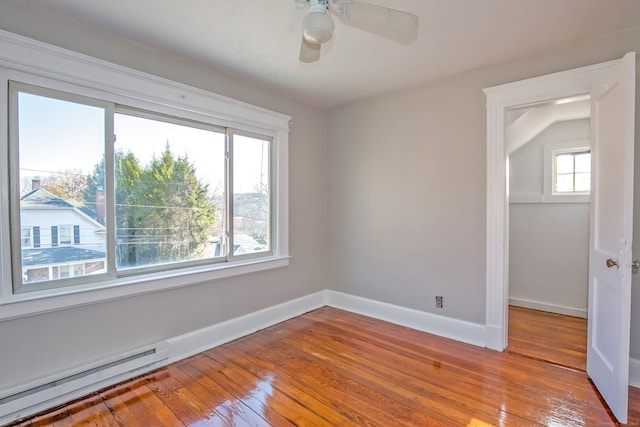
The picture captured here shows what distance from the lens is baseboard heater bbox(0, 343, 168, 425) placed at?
6.10 feet

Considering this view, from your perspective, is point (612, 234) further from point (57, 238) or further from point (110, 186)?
point (57, 238)

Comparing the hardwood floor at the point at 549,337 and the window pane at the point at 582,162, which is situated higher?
the window pane at the point at 582,162

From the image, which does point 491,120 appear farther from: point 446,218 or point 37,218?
point 37,218

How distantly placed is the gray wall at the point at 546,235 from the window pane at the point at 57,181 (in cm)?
429

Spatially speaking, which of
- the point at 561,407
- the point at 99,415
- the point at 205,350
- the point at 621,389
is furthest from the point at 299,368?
the point at 621,389

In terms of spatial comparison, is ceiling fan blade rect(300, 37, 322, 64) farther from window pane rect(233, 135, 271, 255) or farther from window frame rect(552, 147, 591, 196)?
window frame rect(552, 147, 591, 196)

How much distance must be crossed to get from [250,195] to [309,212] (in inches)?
33.2

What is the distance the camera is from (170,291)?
2590 mm

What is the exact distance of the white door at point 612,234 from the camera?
179 centimetres

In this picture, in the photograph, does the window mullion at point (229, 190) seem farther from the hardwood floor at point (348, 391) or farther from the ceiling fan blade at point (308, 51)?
the ceiling fan blade at point (308, 51)

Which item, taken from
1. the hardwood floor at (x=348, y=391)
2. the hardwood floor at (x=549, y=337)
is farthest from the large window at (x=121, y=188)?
the hardwood floor at (x=549, y=337)

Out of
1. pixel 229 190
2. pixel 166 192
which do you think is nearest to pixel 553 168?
pixel 229 190

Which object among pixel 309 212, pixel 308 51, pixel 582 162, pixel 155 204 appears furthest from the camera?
pixel 309 212

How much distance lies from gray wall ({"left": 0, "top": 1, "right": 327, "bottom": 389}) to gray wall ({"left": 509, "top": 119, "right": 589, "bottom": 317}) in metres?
2.39
